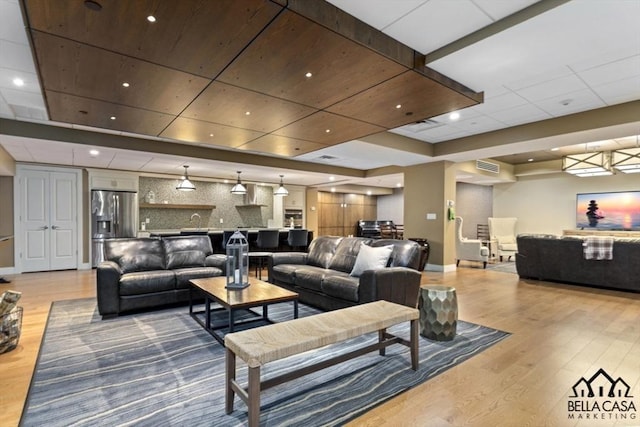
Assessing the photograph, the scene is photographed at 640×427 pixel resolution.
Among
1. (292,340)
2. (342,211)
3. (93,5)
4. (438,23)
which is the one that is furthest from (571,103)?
(342,211)

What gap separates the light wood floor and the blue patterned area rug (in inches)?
4.6

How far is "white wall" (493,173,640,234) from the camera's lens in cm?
857

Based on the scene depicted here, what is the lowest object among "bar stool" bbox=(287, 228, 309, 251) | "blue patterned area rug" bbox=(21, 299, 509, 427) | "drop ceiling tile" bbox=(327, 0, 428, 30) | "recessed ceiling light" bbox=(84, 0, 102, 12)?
"blue patterned area rug" bbox=(21, 299, 509, 427)

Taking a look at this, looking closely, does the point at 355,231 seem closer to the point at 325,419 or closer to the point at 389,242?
the point at 389,242

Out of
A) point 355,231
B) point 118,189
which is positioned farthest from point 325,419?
point 355,231

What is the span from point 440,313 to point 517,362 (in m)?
0.68

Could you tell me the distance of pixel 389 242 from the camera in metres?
4.10

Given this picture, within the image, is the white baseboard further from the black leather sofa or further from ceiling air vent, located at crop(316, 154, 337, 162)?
the black leather sofa

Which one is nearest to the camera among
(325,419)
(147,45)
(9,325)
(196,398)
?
(325,419)

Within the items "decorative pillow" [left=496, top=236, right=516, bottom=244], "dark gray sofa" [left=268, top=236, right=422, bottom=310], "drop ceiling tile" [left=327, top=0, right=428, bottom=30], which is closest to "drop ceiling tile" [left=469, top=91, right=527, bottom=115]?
"dark gray sofa" [left=268, top=236, right=422, bottom=310]

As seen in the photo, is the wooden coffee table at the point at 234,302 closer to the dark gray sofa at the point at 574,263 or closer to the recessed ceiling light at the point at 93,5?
the recessed ceiling light at the point at 93,5

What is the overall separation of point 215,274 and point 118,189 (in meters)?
5.04

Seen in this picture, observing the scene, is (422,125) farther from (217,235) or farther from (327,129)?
(217,235)

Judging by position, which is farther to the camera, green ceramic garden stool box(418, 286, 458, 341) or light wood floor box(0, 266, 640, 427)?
green ceramic garden stool box(418, 286, 458, 341)
